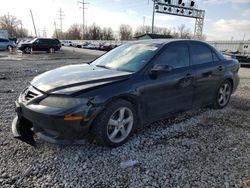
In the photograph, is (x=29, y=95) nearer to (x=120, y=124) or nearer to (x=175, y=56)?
(x=120, y=124)

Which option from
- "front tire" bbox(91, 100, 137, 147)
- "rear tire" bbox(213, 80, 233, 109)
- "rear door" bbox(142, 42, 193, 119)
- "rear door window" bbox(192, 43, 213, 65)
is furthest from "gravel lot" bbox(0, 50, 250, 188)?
"rear door window" bbox(192, 43, 213, 65)

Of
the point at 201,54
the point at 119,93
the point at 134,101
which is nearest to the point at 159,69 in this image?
the point at 134,101

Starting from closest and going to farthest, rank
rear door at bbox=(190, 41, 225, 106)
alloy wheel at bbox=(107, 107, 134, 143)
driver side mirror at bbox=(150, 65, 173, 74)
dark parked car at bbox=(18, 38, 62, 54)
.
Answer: alloy wheel at bbox=(107, 107, 134, 143)
driver side mirror at bbox=(150, 65, 173, 74)
rear door at bbox=(190, 41, 225, 106)
dark parked car at bbox=(18, 38, 62, 54)

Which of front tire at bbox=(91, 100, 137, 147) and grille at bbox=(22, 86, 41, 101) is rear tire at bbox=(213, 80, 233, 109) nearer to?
front tire at bbox=(91, 100, 137, 147)

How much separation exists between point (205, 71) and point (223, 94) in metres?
1.09

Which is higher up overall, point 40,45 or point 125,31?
point 125,31

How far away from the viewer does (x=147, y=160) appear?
9.67ft

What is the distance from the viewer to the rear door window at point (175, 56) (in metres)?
3.78

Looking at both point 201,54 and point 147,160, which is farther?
point 201,54

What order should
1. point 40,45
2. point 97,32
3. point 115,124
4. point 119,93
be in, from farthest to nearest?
point 97,32 → point 40,45 → point 115,124 → point 119,93

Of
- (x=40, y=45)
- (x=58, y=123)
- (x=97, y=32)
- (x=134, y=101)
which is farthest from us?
(x=97, y=32)

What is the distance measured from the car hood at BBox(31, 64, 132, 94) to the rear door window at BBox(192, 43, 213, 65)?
1.74m

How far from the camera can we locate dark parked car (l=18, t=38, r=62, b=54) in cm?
2387

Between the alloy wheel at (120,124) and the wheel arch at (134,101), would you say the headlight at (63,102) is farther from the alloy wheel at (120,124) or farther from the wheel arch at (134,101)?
the alloy wheel at (120,124)
